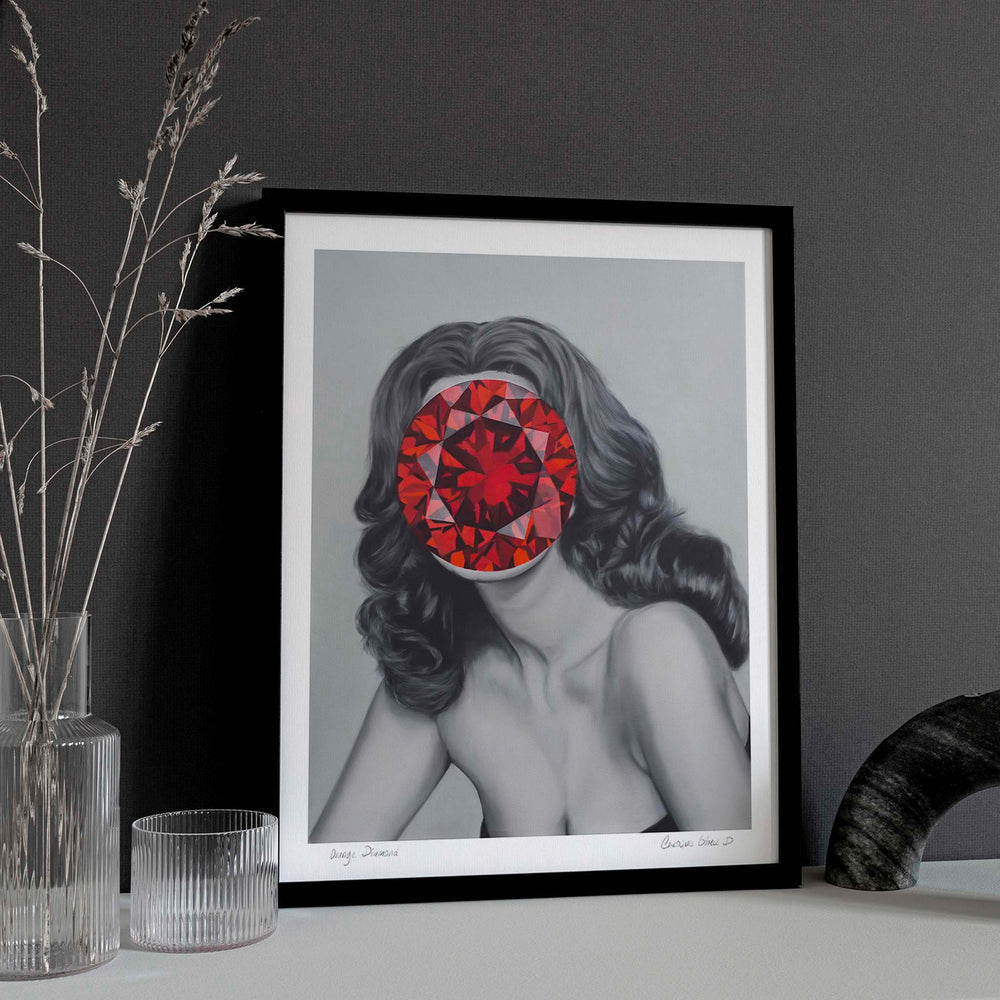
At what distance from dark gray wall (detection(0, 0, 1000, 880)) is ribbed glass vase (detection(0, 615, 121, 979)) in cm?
16

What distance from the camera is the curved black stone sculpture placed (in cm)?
104

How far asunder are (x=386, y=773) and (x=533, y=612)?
8.6 inches

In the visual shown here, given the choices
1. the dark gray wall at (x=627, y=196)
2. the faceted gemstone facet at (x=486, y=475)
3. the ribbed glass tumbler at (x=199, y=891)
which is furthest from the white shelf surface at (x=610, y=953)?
the faceted gemstone facet at (x=486, y=475)

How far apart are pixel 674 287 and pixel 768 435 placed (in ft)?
0.62

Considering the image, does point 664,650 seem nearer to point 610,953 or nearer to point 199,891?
point 610,953

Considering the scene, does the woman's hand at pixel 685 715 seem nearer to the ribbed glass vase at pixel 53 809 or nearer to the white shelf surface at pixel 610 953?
the white shelf surface at pixel 610 953

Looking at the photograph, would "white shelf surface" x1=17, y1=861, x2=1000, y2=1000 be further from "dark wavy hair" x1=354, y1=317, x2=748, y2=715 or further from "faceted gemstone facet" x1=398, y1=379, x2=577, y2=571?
"faceted gemstone facet" x1=398, y1=379, x2=577, y2=571

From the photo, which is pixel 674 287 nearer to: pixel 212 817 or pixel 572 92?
pixel 572 92

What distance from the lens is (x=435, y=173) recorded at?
114 cm

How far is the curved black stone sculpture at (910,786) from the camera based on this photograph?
1.04 meters

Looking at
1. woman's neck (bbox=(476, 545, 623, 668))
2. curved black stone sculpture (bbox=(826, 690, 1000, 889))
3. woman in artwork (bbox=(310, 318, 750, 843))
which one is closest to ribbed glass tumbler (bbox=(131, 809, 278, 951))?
woman in artwork (bbox=(310, 318, 750, 843))
